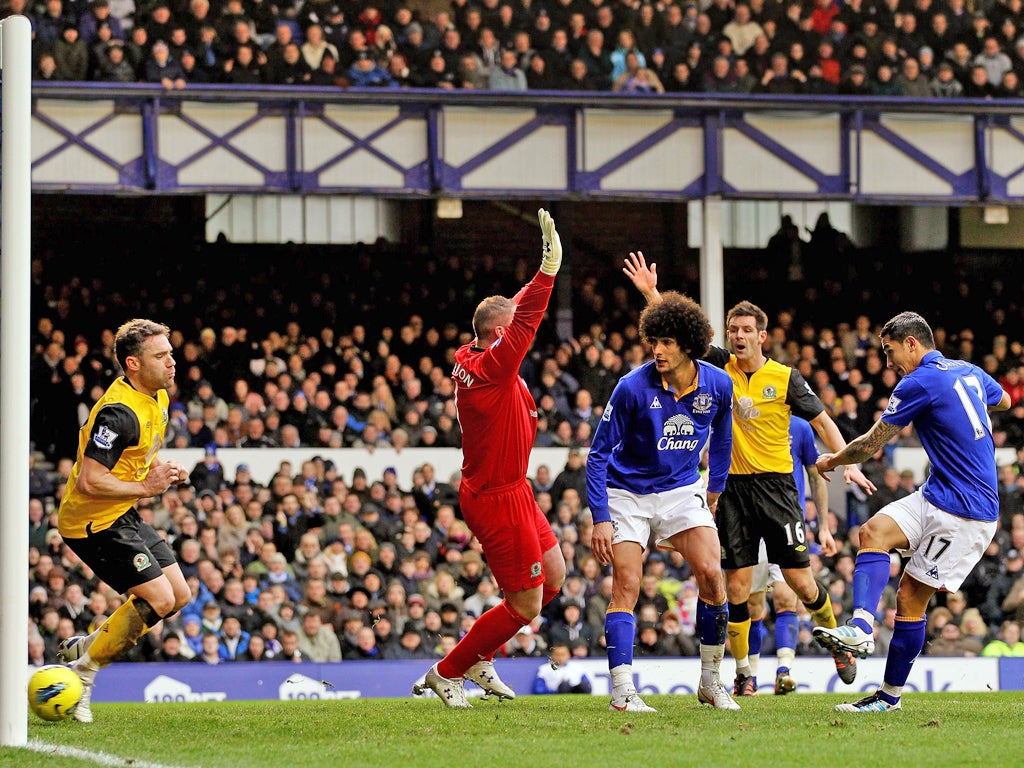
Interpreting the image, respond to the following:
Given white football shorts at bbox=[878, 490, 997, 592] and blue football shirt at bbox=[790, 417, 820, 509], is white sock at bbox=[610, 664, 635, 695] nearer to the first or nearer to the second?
white football shorts at bbox=[878, 490, 997, 592]

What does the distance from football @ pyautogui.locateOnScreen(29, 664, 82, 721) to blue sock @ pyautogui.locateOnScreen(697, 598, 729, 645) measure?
3724mm

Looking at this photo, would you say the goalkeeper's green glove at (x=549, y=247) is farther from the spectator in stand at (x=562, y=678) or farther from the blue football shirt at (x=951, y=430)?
the spectator in stand at (x=562, y=678)

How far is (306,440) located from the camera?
67.4 feet

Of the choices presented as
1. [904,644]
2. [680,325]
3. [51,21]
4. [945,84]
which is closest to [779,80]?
[945,84]

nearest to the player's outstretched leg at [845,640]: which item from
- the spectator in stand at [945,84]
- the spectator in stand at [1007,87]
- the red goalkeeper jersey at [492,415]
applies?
the red goalkeeper jersey at [492,415]

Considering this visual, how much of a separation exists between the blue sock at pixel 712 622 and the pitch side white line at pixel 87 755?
3.71 meters

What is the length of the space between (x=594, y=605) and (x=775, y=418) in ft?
21.5

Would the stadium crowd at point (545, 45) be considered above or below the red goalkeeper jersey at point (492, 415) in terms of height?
above

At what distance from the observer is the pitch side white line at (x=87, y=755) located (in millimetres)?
7164

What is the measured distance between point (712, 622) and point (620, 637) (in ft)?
2.27

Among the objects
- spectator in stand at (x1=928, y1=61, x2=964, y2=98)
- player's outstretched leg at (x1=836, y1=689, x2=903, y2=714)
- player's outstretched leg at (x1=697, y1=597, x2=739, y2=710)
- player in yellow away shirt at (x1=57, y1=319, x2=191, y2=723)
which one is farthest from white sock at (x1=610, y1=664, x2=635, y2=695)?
spectator in stand at (x1=928, y1=61, x2=964, y2=98)

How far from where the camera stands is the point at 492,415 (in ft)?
30.8

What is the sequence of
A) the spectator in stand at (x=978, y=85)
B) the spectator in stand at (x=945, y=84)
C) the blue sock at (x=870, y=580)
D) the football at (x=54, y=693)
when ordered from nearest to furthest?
the football at (x=54, y=693), the blue sock at (x=870, y=580), the spectator in stand at (x=945, y=84), the spectator in stand at (x=978, y=85)

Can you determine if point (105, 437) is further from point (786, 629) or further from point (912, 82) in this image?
point (912, 82)
